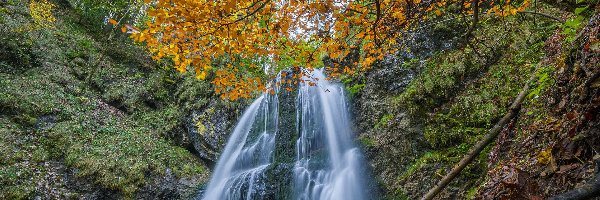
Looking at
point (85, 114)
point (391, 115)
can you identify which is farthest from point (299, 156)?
point (85, 114)

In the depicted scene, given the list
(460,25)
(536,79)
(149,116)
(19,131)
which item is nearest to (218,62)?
(149,116)

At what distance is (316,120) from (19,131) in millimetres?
8362

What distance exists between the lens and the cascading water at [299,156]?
8070 mm

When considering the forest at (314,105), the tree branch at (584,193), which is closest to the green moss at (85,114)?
the forest at (314,105)

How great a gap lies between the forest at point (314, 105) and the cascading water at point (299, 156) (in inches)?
1.9

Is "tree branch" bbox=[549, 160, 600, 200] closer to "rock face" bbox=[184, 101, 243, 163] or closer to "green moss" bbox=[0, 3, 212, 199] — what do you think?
"green moss" bbox=[0, 3, 212, 199]

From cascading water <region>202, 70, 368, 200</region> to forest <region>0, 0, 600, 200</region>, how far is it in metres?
0.05

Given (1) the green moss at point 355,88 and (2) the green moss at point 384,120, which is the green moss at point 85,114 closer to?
(1) the green moss at point 355,88

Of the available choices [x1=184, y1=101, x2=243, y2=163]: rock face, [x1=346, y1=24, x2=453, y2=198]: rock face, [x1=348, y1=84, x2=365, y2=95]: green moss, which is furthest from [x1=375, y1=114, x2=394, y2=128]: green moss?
[x1=184, y1=101, x2=243, y2=163]: rock face

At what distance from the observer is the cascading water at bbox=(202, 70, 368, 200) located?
807 centimetres

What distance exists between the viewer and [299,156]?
9.78 metres

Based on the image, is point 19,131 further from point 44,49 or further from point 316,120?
point 316,120

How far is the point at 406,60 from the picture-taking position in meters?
8.90

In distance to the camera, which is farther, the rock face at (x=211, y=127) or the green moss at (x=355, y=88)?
the rock face at (x=211, y=127)
